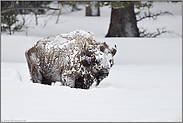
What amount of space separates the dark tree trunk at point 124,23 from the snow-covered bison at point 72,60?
897 centimetres

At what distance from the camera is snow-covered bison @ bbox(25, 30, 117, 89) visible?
551 cm

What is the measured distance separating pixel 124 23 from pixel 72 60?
957 cm

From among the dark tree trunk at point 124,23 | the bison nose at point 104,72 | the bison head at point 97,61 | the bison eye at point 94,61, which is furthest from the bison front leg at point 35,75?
the dark tree trunk at point 124,23

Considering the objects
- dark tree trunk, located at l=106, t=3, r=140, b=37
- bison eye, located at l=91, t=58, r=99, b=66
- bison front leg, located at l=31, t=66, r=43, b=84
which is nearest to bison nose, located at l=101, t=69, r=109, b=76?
bison eye, located at l=91, t=58, r=99, b=66

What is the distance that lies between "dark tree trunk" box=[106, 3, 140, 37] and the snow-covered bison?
8.97 meters

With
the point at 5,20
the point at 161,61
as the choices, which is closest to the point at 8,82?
the point at 161,61

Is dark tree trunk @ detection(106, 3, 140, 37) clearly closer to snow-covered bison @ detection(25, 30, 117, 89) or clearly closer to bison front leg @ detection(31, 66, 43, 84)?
snow-covered bison @ detection(25, 30, 117, 89)

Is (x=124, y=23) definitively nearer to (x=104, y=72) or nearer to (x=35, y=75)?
(x=35, y=75)

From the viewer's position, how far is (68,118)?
3.51 m

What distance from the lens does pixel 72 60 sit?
19.2ft

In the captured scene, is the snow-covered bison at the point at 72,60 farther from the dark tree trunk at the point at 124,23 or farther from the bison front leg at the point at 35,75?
the dark tree trunk at the point at 124,23

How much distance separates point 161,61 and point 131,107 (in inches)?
301

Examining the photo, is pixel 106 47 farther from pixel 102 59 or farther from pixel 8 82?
pixel 8 82

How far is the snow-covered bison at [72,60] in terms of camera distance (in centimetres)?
551
